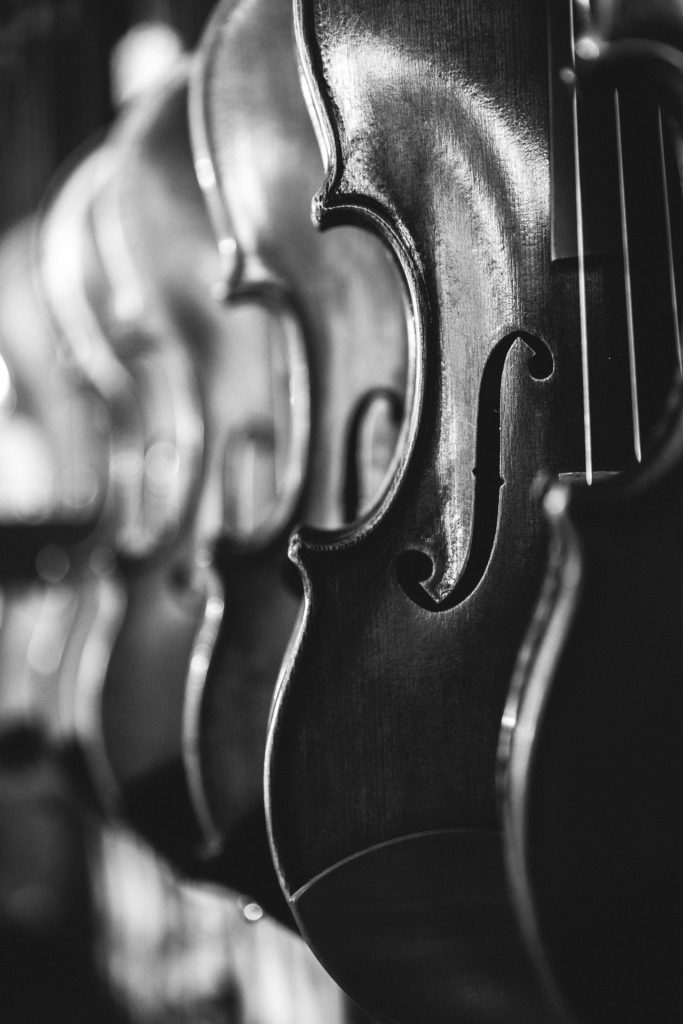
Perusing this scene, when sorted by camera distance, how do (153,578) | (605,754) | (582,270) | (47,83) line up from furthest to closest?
(47,83) → (153,578) → (582,270) → (605,754)

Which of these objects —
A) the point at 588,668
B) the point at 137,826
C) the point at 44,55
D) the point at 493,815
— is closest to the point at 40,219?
the point at 44,55

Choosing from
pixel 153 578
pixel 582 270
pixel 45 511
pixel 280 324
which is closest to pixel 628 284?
pixel 582 270

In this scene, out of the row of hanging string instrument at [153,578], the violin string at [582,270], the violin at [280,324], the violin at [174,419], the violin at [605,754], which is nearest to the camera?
the violin at [605,754]

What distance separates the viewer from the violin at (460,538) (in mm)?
826

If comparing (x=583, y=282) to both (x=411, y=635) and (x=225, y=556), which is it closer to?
(x=411, y=635)

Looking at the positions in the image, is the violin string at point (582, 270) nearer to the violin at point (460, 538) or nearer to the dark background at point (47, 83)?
the violin at point (460, 538)

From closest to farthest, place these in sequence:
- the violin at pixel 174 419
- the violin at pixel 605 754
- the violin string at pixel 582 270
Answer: the violin at pixel 605 754, the violin string at pixel 582 270, the violin at pixel 174 419

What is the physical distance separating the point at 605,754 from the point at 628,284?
37cm

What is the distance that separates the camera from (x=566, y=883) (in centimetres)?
57

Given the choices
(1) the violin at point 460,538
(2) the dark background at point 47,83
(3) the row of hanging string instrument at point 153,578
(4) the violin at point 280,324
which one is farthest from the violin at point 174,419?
(2) the dark background at point 47,83

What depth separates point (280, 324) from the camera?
1336mm

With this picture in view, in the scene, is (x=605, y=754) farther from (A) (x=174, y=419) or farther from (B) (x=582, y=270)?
(A) (x=174, y=419)

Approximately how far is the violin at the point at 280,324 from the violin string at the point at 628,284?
395 mm

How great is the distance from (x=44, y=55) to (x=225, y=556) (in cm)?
212
